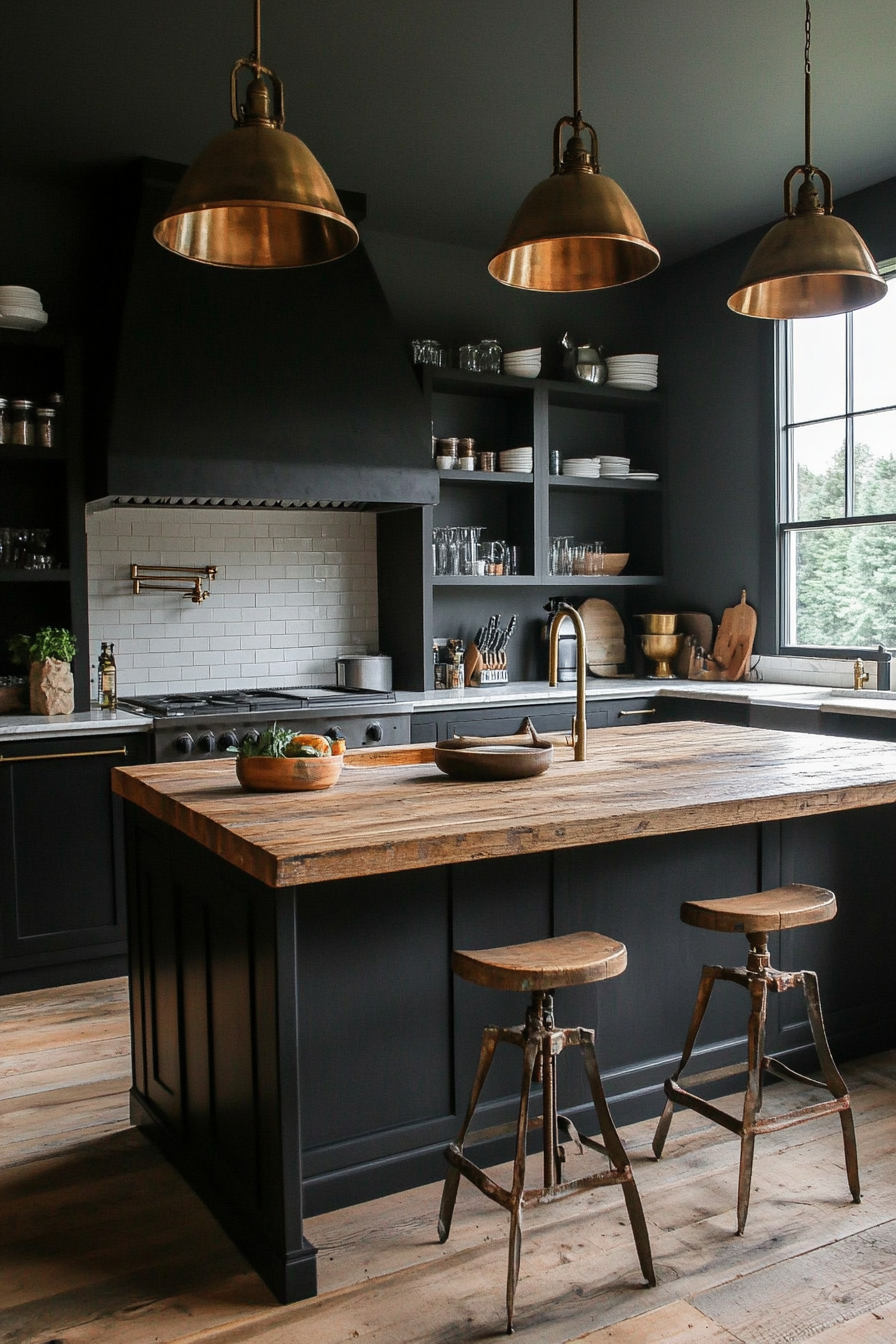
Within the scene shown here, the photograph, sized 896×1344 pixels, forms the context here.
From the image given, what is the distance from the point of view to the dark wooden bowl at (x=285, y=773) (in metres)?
2.68

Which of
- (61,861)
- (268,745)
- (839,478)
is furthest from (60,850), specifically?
(839,478)

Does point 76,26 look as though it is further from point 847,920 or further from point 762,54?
point 847,920

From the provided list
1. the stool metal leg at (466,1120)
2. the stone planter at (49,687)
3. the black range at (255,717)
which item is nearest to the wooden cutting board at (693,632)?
the black range at (255,717)

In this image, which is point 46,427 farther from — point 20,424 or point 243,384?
point 243,384

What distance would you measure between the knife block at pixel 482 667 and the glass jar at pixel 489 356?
152cm

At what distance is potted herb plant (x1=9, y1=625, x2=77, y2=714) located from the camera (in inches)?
183

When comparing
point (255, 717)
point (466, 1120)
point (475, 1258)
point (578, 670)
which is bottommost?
point (475, 1258)

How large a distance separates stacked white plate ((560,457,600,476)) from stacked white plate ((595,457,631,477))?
9 cm

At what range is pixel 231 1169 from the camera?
2.53 meters

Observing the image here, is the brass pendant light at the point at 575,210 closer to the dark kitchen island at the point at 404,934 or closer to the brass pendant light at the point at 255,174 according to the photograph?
the brass pendant light at the point at 255,174

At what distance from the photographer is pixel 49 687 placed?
4652 millimetres

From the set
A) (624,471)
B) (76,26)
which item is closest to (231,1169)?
(76,26)

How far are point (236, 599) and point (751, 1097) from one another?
3.82 meters

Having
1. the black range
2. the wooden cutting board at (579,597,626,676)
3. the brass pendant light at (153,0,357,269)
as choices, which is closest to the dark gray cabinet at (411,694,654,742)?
the black range
